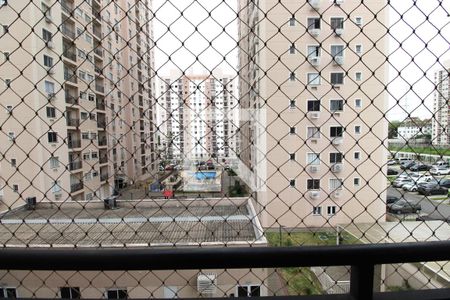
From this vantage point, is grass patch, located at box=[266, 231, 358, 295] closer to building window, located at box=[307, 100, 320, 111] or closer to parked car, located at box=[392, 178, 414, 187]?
parked car, located at box=[392, 178, 414, 187]

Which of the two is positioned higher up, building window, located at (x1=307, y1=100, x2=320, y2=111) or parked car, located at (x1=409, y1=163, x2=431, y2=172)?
building window, located at (x1=307, y1=100, x2=320, y2=111)

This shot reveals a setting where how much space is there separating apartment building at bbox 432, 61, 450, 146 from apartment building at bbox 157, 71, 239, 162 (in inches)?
31.1

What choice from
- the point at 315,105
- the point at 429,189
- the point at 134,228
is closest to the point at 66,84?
the point at 315,105

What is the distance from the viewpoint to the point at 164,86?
0.96 meters

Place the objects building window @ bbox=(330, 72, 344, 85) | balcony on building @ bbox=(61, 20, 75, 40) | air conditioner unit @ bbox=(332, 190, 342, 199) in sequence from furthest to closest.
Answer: air conditioner unit @ bbox=(332, 190, 342, 199) < balcony on building @ bbox=(61, 20, 75, 40) < building window @ bbox=(330, 72, 344, 85)

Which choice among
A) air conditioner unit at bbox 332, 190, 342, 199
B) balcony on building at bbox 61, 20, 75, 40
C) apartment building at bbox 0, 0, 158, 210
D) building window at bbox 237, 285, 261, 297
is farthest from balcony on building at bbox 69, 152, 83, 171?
air conditioner unit at bbox 332, 190, 342, 199

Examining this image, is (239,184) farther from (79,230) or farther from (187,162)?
(187,162)

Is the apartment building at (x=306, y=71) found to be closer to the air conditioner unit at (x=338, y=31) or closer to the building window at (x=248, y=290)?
the air conditioner unit at (x=338, y=31)

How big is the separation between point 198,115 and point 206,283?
803 mm

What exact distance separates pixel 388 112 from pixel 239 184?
2.98 meters

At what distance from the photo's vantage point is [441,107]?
1.03m

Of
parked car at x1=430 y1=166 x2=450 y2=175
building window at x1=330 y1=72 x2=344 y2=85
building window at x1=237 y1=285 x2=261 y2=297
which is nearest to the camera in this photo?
building window at x1=237 y1=285 x2=261 y2=297

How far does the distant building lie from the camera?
40.2 inches

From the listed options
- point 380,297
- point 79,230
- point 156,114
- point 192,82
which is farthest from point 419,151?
point 79,230
